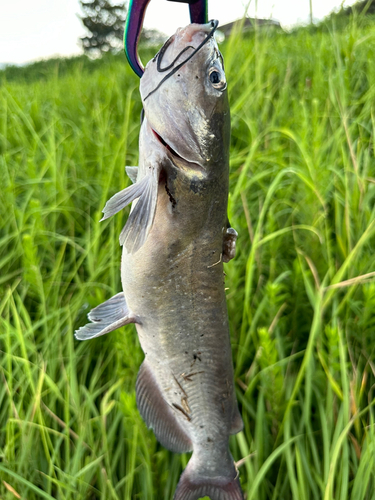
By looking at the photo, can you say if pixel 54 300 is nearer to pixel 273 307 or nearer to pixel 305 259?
pixel 273 307

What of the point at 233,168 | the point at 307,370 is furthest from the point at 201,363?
the point at 233,168

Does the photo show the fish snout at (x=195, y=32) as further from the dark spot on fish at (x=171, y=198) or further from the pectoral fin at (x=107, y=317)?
the pectoral fin at (x=107, y=317)

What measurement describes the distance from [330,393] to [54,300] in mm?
1052

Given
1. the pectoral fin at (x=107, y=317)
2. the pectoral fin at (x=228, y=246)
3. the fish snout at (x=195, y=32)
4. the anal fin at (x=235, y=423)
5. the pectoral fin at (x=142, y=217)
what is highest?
the fish snout at (x=195, y=32)

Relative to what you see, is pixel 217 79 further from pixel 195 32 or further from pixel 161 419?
pixel 161 419

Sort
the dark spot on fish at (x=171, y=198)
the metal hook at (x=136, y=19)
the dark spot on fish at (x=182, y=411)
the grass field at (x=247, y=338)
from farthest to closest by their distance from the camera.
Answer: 1. the grass field at (x=247, y=338)
2. the dark spot on fish at (x=182, y=411)
3. the dark spot on fish at (x=171, y=198)
4. the metal hook at (x=136, y=19)

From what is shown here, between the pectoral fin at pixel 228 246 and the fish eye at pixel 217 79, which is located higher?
the fish eye at pixel 217 79

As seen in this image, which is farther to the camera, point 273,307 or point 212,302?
point 273,307

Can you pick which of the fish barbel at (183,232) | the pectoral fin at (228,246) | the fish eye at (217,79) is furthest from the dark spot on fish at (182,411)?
the fish eye at (217,79)

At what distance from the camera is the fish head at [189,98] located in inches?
24.6

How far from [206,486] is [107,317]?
44 centimetres

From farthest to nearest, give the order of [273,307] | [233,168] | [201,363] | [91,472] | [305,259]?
1. [233,168]
2. [305,259]
3. [273,307]
4. [91,472]
5. [201,363]

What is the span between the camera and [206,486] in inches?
32.3

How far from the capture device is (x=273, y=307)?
1.19 metres
